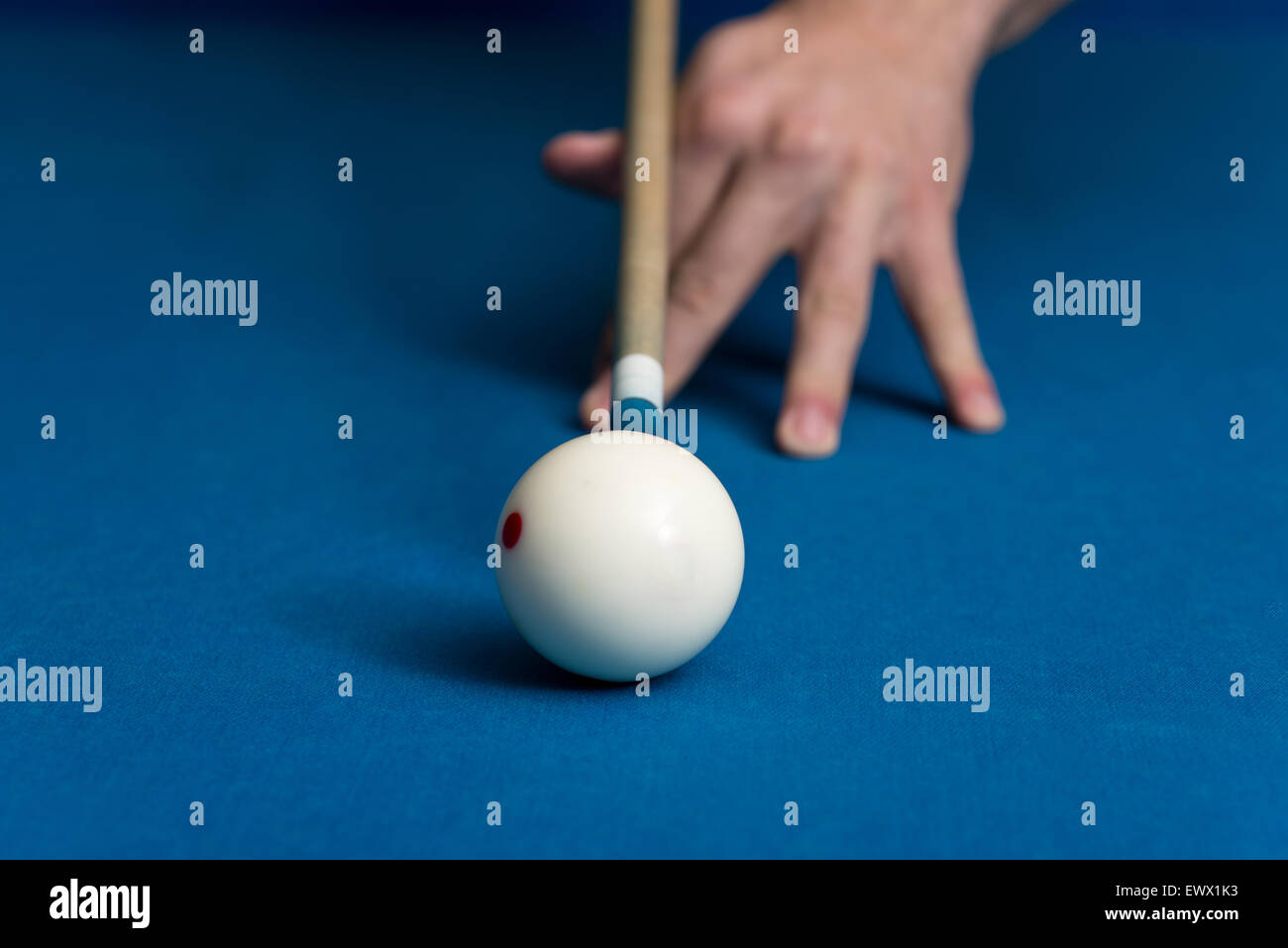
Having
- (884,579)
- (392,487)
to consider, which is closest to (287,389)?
(392,487)

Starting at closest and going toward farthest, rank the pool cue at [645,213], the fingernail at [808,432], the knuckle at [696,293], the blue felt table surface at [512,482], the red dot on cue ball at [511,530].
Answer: the blue felt table surface at [512,482], the red dot on cue ball at [511,530], the pool cue at [645,213], the fingernail at [808,432], the knuckle at [696,293]

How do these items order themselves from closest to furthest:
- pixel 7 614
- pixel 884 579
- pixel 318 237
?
pixel 7 614
pixel 884 579
pixel 318 237

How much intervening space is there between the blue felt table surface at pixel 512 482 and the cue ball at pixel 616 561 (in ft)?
0.18

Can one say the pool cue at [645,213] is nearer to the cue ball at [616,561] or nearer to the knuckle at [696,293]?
the knuckle at [696,293]

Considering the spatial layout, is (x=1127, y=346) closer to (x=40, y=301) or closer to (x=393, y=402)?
(x=393, y=402)

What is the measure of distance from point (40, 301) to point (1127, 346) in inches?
61.7

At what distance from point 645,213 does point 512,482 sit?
1.08 ft

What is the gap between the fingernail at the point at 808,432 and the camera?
1690 mm

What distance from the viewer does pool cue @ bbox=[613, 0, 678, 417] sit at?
140cm

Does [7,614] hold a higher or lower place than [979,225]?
lower

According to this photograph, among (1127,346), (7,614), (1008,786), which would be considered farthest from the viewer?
(1127,346)

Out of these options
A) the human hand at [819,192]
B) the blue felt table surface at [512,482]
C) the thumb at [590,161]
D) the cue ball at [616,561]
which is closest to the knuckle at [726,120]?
the human hand at [819,192]

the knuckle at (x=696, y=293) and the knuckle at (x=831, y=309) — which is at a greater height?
the knuckle at (x=696, y=293)
